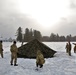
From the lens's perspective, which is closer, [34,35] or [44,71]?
[44,71]

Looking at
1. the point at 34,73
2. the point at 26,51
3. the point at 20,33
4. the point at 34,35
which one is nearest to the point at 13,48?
the point at 34,73

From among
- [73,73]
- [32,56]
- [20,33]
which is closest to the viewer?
[73,73]

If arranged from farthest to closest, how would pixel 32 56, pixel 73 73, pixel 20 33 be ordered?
pixel 20 33, pixel 32 56, pixel 73 73

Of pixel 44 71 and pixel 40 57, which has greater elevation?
pixel 40 57

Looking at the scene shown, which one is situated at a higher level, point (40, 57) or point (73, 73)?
point (40, 57)

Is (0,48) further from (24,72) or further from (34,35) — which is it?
(34,35)

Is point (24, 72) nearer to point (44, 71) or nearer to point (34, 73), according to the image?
point (34, 73)

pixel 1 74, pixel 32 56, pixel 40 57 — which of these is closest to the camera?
pixel 1 74

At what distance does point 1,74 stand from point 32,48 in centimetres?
1108

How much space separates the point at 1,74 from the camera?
1473 cm

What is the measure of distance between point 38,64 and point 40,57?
691 mm

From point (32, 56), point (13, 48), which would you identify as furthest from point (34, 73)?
point (32, 56)

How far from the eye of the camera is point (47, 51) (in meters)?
26.0

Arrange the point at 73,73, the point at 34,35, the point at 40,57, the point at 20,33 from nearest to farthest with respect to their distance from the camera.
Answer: the point at 73,73, the point at 40,57, the point at 20,33, the point at 34,35
